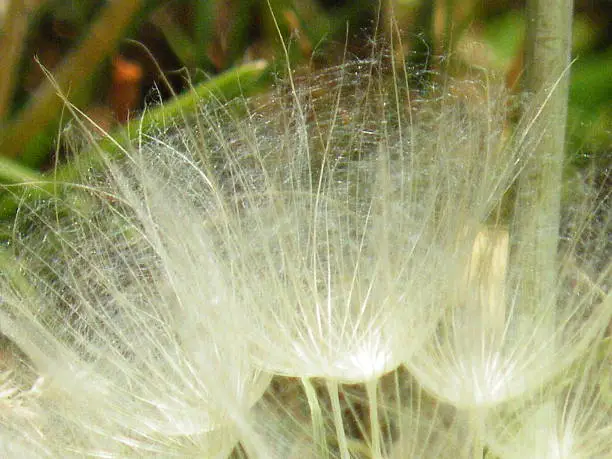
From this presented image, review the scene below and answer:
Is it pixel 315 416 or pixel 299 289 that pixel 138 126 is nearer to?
pixel 299 289

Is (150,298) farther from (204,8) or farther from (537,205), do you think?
(204,8)

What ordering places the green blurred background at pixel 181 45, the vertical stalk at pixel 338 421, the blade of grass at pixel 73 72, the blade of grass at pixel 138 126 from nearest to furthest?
the vertical stalk at pixel 338 421 < the blade of grass at pixel 138 126 < the green blurred background at pixel 181 45 < the blade of grass at pixel 73 72

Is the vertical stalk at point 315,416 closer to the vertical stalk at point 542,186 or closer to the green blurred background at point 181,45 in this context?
the vertical stalk at point 542,186

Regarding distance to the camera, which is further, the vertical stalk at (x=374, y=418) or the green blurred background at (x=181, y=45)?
the green blurred background at (x=181, y=45)

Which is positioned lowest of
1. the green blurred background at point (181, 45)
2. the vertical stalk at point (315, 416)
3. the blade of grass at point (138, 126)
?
the vertical stalk at point (315, 416)

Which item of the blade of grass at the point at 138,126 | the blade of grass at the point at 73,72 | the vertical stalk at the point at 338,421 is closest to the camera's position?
the vertical stalk at the point at 338,421

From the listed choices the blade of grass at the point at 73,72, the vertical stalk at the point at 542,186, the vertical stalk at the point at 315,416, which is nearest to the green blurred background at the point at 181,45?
the blade of grass at the point at 73,72

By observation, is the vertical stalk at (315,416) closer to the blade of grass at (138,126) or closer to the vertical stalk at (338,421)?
the vertical stalk at (338,421)

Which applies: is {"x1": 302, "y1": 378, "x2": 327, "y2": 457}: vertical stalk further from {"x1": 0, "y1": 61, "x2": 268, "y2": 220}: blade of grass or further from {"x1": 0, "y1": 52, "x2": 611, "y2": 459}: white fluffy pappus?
{"x1": 0, "y1": 61, "x2": 268, "y2": 220}: blade of grass

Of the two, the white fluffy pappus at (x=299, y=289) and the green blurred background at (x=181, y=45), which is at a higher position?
the green blurred background at (x=181, y=45)
